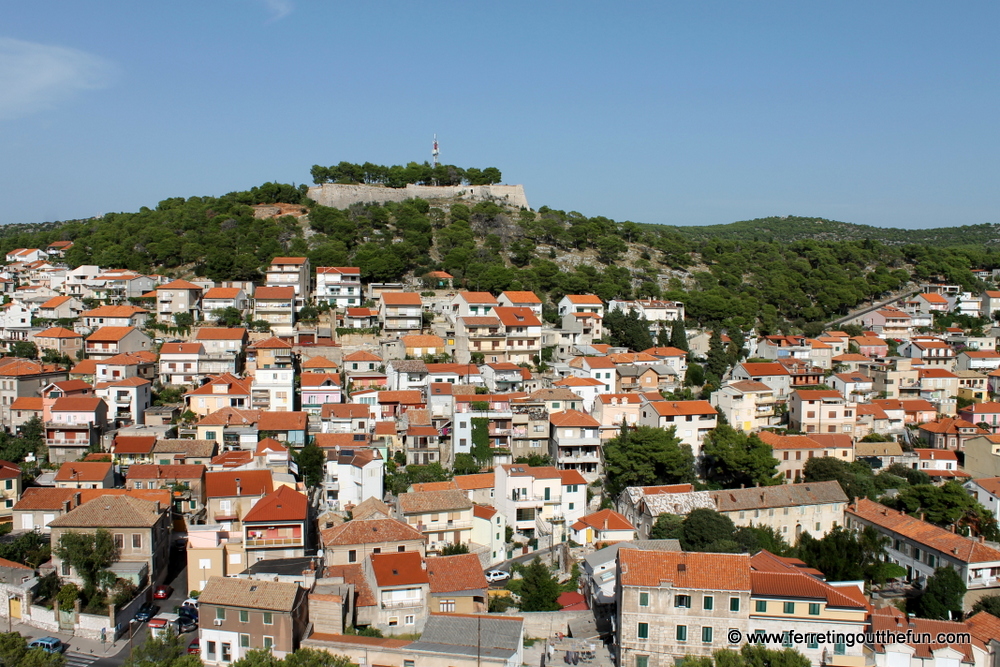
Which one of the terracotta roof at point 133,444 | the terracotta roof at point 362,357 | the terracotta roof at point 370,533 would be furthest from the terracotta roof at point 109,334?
the terracotta roof at point 370,533

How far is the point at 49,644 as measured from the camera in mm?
19062

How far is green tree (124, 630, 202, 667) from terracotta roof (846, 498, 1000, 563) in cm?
2254

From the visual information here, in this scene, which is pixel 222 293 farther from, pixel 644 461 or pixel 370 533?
pixel 644 461

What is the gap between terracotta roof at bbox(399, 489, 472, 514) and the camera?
24.4 metres

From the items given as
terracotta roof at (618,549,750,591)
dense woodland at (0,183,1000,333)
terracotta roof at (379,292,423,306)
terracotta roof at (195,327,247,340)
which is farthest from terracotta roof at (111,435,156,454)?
dense woodland at (0,183,1000,333)

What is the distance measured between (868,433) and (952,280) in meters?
37.4

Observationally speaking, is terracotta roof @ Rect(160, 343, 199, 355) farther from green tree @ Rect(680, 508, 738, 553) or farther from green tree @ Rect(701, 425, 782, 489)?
green tree @ Rect(680, 508, 738, 553)

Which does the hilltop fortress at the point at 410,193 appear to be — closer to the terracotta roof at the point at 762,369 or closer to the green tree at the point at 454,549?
the terracotta roof at the point at 762,369

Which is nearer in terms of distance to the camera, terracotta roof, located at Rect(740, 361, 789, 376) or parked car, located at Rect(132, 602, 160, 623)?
parked car, located at Rect(132, 602, 160, 623)

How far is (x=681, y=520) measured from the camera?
25.4 m

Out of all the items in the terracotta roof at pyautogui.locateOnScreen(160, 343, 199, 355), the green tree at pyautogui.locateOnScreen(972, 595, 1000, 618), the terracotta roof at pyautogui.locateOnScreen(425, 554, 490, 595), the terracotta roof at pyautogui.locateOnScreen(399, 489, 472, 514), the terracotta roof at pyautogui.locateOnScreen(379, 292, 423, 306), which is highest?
the terracotta roof at pyautogui.locateOnScreen(379, 292, 423, 306)

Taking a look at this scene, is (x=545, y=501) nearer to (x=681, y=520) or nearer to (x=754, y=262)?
(x=681, y=520)

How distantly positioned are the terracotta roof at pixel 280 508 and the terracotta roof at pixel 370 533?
105 cm

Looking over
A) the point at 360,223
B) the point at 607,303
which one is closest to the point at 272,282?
the point at 360,223
